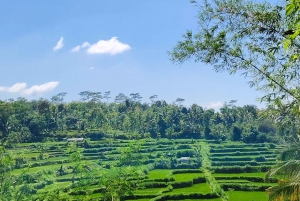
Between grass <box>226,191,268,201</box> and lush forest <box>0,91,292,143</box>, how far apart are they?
14.5 m

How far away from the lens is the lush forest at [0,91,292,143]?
31672mm

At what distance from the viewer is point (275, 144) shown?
98.9ft

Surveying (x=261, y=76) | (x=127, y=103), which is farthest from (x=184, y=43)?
(x=127, y=103)

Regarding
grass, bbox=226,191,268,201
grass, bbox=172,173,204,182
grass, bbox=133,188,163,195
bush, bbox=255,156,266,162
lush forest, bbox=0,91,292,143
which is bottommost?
grass, bbox=226,191,268,201

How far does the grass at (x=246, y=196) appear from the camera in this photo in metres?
14.9

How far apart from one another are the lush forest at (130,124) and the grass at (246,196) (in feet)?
47.5

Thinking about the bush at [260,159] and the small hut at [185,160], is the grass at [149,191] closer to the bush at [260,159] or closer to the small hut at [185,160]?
the small hut at [185,160]

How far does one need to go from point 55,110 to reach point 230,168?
917 inches

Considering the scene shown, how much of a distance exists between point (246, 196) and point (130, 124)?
909 inches

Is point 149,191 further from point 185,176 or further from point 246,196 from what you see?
point 246,196

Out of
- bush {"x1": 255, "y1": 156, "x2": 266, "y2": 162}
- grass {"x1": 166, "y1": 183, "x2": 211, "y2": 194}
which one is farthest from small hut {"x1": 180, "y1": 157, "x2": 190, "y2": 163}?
grass {"x1": 166, "y1": 183, "x2": 211, "y2": 194}

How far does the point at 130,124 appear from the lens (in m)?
37.7

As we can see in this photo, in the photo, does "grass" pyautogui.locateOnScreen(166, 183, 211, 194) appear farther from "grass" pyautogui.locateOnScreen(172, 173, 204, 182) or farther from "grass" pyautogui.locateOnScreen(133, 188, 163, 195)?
"grass" pyautogui.locateOnScreen(172, 173, 204, 182)

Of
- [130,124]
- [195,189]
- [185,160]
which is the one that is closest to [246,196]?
[195,189]
